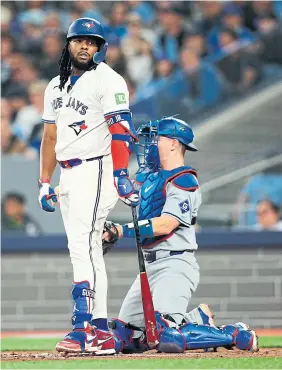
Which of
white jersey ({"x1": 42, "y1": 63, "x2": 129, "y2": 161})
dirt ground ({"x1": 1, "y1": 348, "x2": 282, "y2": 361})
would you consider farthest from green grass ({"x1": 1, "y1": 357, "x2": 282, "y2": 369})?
white jersey ({"x1": 42, "y1": 63, "x2": 129, "y2": 161})

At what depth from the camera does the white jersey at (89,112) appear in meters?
5.98

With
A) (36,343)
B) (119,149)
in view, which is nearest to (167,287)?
(119,149)

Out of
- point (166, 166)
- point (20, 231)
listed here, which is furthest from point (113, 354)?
point (20, 231)

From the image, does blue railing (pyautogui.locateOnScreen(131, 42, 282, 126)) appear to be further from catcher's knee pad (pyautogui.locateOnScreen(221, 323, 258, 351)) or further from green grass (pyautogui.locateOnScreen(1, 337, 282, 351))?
catcher's knee pad (pyautogui.locateOnScreen(221, 323, 258, 351))

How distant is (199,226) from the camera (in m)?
10.9

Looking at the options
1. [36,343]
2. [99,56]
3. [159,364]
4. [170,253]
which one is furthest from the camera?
[36,343]

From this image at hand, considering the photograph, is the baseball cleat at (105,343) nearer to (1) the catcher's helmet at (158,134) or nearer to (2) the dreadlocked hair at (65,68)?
(1) the catcher's helmet at (158,134)

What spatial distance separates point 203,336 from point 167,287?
1.16 feet

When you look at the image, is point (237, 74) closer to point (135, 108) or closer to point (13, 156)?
point (135, 108)

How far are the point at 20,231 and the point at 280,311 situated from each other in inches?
113

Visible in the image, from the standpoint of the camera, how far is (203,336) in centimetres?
615

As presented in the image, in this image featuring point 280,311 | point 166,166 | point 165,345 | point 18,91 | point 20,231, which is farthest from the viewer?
point 18,91

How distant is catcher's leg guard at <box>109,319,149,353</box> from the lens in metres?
6.22

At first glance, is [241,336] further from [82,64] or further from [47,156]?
[82,64]
